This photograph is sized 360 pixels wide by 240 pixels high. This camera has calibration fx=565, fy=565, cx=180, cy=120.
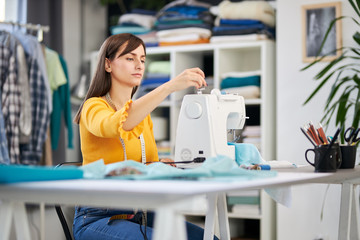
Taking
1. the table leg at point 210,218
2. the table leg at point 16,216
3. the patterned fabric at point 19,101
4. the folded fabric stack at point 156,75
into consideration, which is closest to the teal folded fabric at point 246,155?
the table leg at point 210,218

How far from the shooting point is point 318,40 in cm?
349

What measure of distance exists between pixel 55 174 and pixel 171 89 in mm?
515

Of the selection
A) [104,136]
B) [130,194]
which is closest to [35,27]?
[104,136]

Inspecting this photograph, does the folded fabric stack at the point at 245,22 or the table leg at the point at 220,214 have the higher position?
the folded fabric stack at the point at 245,22

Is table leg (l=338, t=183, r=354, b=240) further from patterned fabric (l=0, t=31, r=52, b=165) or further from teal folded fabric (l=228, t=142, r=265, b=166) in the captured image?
patterned fabric (l=0, t=31, r=52, b=165)

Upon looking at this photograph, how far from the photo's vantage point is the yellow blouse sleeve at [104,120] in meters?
1.74

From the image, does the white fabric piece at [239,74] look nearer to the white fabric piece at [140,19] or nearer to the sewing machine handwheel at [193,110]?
the white fabric piece at [140,19]

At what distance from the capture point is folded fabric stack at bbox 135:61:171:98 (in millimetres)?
3953

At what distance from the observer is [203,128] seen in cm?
190

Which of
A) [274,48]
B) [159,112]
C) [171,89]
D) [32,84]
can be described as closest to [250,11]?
[274,48]

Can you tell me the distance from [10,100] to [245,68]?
66.6 inches

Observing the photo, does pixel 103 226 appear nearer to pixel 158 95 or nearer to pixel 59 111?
pixel 158 95

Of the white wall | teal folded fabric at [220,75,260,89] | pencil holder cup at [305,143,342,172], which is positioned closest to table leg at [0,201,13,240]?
pencil holder cup at [305,143,342,172]

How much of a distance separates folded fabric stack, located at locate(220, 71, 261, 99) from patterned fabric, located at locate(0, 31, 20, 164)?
133 centimetres
